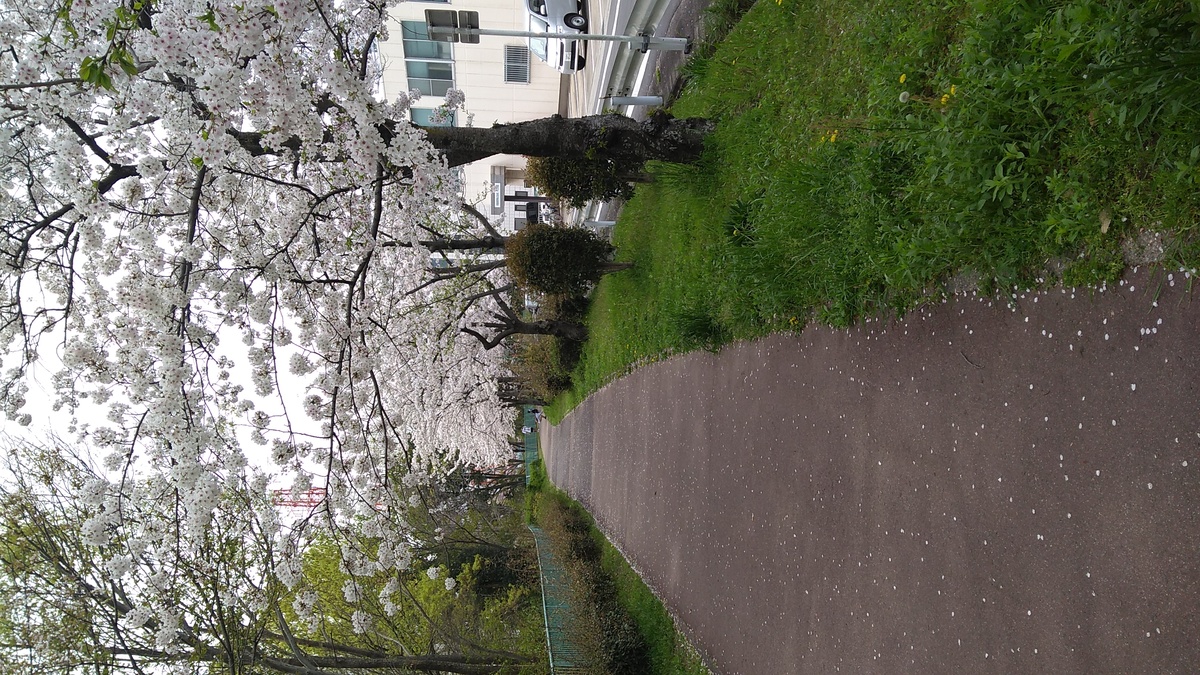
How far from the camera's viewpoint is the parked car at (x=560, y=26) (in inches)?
443

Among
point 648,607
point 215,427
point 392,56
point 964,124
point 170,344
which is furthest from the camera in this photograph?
point 392,56

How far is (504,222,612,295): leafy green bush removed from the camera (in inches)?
485

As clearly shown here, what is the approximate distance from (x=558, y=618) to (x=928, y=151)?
1035 centimetres

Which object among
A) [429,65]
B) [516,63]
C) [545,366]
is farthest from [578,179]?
[429,65]

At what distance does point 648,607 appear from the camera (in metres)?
10.5

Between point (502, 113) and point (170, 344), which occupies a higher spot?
point (502, 113)

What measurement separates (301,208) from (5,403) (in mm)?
3014

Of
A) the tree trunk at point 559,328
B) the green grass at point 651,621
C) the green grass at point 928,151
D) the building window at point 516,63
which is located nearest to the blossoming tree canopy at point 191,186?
the green grass at point 928,151

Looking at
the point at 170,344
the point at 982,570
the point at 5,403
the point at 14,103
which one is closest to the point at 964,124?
the point at 982,570

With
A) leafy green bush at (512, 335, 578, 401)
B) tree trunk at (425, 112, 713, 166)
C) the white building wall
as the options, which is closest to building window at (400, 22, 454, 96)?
the white building wall

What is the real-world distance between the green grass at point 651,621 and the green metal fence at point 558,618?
0.87m

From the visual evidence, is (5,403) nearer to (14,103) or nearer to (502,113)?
(14,103)

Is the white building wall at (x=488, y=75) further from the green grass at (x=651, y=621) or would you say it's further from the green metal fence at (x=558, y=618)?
the green grass at (x=651, y=621)

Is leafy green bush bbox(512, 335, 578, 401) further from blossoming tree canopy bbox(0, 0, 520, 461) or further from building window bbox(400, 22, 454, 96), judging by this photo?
blossoming tree canopy bbox(0, 0, 520, 461)
